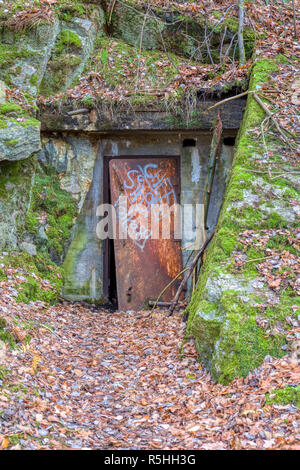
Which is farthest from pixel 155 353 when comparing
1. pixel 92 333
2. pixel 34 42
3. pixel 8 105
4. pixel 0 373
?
pixel 34 42

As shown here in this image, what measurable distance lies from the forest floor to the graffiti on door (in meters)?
2.60

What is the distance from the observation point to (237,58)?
8.43 m

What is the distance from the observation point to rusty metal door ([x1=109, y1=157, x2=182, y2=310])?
8.00m

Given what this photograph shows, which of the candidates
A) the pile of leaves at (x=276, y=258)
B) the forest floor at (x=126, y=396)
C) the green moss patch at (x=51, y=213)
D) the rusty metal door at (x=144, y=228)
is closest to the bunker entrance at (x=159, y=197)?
the rusty metal door at (x=144, y=228)

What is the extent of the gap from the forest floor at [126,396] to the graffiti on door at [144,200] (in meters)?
2.60

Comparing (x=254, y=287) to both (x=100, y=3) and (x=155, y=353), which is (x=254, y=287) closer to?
(x=155, y=353)

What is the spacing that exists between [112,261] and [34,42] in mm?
4050

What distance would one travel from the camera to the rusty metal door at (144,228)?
8.00 metres

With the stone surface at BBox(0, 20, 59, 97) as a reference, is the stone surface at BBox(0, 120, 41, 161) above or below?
below

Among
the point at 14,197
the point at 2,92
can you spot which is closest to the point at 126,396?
the point at 14,197

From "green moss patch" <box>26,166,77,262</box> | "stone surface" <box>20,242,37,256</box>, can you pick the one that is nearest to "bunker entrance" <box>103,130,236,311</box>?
"green moss patch" <box>26,166,77,262</box>

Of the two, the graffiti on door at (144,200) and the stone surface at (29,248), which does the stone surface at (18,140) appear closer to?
the stone surface at (29,248)

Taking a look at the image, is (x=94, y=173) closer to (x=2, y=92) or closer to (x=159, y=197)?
(x=159, y=197)

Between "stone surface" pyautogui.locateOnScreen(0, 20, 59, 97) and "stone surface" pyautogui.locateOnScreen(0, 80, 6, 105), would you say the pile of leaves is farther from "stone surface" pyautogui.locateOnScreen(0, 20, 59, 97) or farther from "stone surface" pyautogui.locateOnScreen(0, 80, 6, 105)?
"stone surface" pyautogui.locateOnScreen(0, 20, 59, 97)
